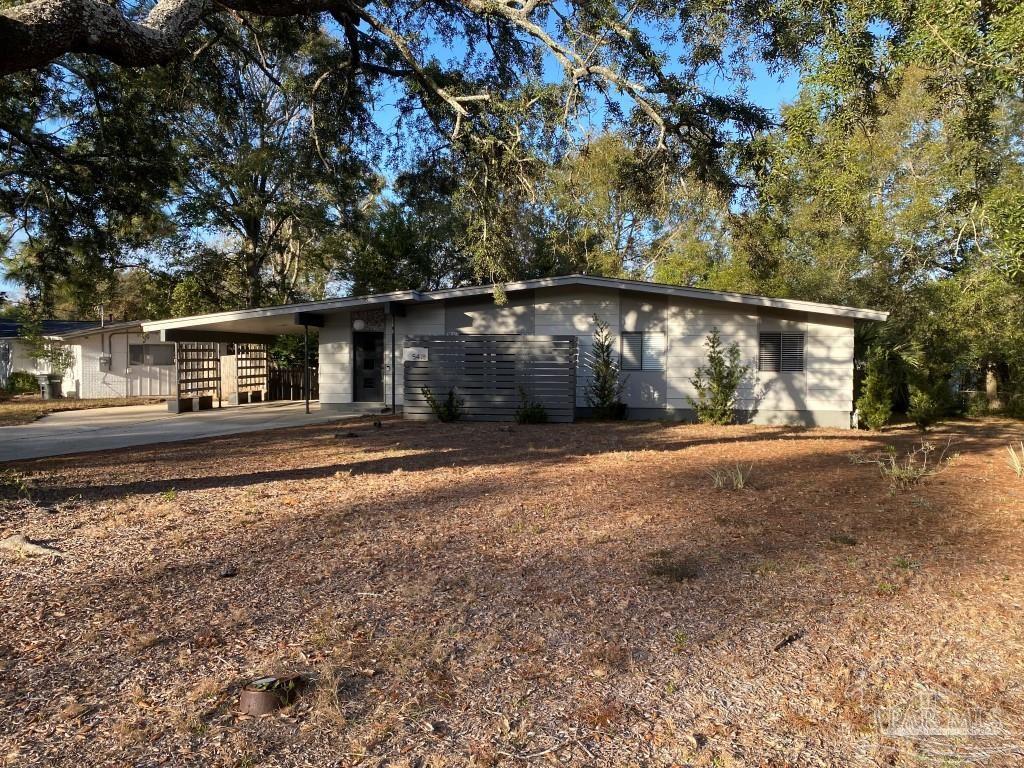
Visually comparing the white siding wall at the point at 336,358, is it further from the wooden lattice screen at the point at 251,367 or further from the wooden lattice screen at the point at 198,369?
the wooden lattice screen at the point at 251,367

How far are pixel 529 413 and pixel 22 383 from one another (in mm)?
23594

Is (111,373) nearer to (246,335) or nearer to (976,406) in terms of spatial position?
(246,335)

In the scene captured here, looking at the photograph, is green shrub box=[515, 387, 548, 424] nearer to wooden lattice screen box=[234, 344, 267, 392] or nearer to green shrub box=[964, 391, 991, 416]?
wooden lattice screen box=[234, 344, 267, 392]

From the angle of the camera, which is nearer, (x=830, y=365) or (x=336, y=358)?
(x=830, y=365)

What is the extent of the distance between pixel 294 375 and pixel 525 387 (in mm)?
11114

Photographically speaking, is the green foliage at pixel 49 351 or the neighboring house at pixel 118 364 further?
the neighboring house at pixel 118 364

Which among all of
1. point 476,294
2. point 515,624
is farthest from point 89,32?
point 476,294

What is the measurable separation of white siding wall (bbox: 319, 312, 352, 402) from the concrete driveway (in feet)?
2.30

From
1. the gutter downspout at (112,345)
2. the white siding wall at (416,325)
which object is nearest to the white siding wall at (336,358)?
the white siding wall at (416,325)

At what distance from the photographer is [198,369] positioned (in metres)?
20.0

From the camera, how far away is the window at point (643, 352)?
619 inches

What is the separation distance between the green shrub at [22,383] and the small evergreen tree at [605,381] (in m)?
23.4

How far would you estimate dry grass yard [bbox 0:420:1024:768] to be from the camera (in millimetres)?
2492

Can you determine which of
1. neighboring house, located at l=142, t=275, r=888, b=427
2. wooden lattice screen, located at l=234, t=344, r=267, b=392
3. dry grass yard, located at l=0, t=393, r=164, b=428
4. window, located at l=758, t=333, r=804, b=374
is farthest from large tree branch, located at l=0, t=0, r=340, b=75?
wooden lattice screen, located at l=234, t=344, r=267, b=392
